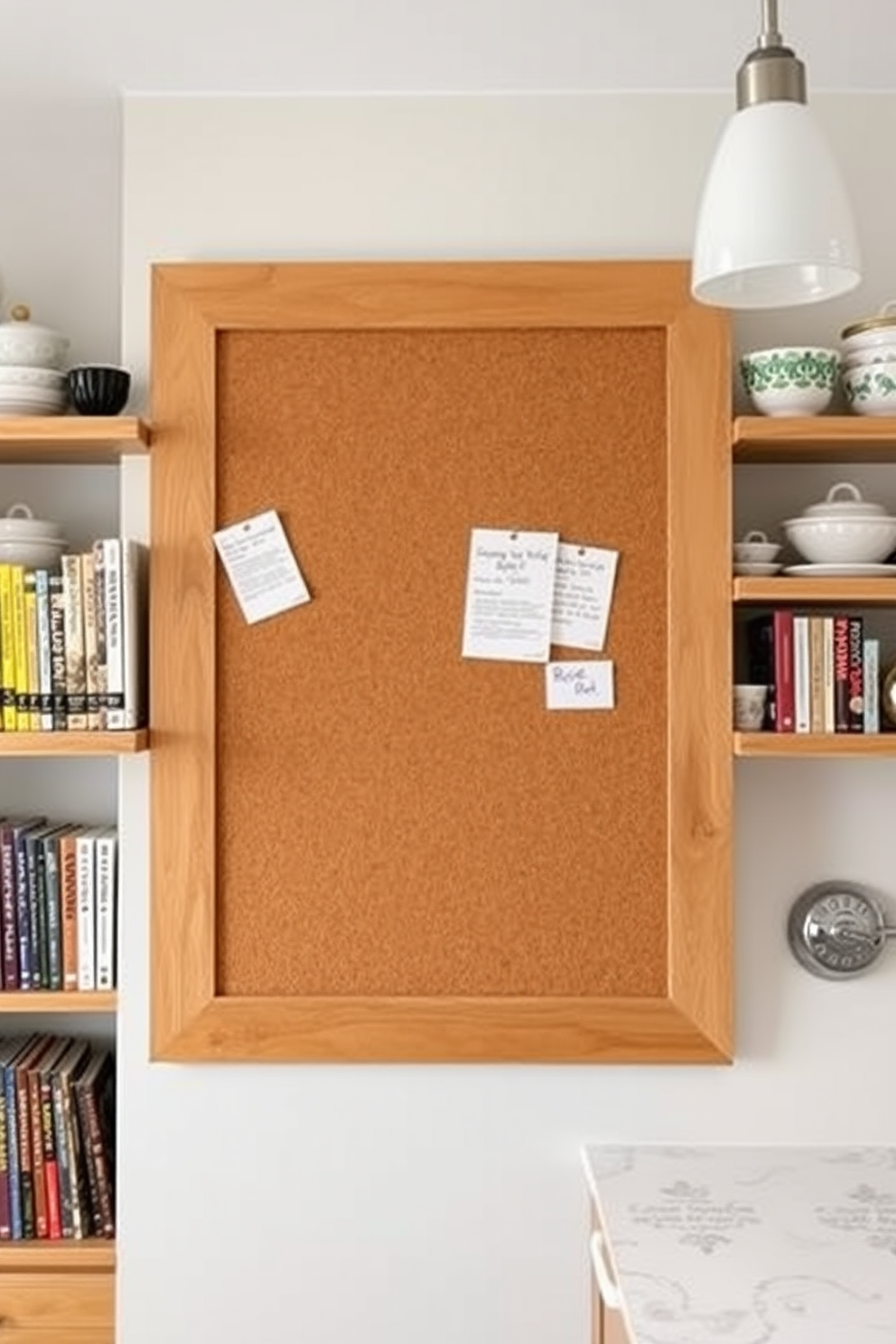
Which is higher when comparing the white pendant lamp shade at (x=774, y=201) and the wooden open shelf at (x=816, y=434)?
the white pendant lamp shade at (x=774, y=201)

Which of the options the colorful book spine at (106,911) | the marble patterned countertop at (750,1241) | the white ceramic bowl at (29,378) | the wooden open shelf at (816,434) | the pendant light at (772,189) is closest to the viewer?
the pendant light at (772,189)

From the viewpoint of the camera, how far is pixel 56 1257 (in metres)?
2.09

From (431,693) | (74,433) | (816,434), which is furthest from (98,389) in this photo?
(816,434)

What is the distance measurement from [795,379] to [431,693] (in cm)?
70

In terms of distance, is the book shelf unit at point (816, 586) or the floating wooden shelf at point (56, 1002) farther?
the floating wooden shelf at point (56, 1002)

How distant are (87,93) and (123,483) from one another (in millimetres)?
618

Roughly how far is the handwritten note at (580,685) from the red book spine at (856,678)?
0.35m

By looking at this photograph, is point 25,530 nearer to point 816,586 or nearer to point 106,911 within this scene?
point 106,911

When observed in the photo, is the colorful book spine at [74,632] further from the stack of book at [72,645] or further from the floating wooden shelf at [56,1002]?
the floating wooden shelf at [56,1002]

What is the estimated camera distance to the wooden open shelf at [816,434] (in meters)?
1.89

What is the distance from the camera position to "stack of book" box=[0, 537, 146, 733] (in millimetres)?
1970

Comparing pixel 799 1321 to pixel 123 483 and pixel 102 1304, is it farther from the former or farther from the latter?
pixel 123 483

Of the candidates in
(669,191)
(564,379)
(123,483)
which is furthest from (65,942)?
(669,191)

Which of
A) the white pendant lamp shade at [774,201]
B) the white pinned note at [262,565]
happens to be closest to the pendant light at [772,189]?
the white pendant lamp shade at [774,201]
